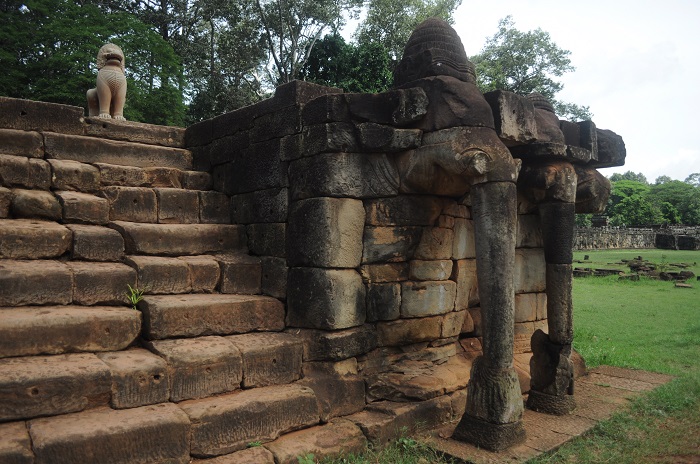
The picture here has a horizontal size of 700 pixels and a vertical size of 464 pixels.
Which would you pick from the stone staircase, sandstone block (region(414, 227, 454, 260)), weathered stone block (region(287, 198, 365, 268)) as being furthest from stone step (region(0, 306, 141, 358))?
sandstone block (region(414, 227, 454, 260))

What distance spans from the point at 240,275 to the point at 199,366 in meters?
1.37

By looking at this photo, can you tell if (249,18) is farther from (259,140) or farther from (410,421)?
(410,421)

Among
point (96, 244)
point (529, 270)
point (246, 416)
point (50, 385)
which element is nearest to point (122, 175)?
point (96, 244)

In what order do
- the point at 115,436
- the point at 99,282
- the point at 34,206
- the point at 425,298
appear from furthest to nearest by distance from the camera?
1. the point at 425,298
2. the point at 34,206
3. the point at 99,282
4. the point at 115,436

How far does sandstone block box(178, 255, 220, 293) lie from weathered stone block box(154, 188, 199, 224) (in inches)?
27.4

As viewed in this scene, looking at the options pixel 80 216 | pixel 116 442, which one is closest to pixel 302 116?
pixel 80 216

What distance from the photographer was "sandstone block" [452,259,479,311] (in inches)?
213

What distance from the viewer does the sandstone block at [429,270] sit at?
199 inches

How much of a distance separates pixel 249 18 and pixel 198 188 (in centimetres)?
2379

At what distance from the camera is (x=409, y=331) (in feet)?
16.2

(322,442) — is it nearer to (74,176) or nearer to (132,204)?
(132,204)

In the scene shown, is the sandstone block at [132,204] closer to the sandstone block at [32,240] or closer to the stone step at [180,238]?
the stone step at [180,238]

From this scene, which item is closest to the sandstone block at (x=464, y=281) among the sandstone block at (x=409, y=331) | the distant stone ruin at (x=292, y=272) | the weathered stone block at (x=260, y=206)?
the distant stone ruin at (x=292, y=272)

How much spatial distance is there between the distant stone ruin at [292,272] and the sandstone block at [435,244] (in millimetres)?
17
